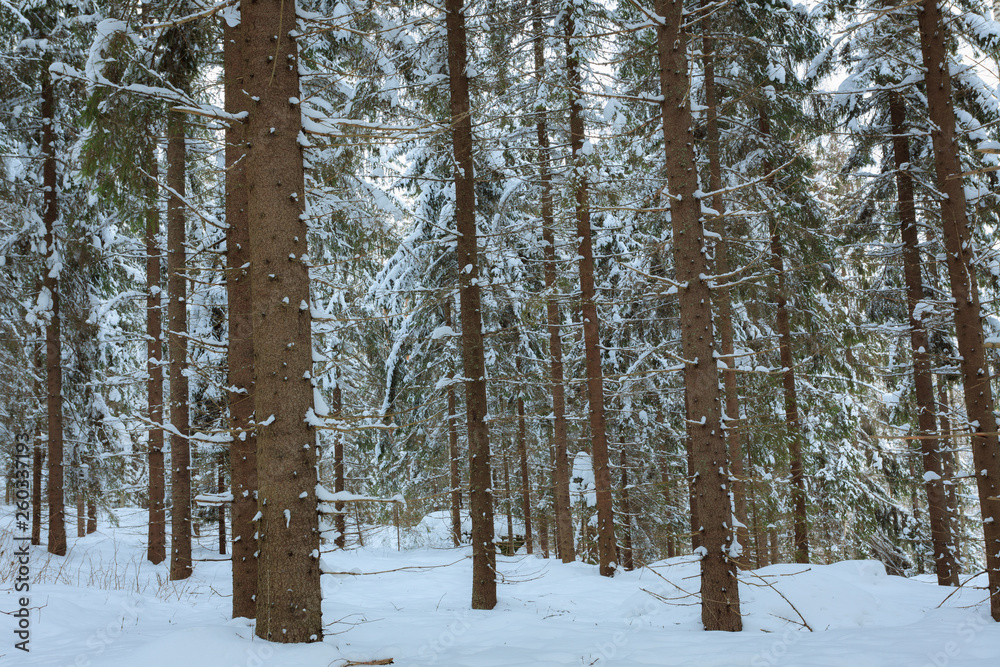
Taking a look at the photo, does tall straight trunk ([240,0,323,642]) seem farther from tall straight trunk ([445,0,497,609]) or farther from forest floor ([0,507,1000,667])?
tall straight trunk ([445,0,497,609])

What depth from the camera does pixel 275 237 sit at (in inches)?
167

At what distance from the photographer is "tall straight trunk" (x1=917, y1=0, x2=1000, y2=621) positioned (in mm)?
6770

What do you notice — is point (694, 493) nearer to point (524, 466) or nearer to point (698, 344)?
point (698, 344)

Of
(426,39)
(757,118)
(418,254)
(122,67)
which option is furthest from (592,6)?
(122,67)

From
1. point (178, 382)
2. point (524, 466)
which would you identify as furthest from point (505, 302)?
point (524, 466)

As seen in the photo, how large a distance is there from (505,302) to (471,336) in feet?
11.5

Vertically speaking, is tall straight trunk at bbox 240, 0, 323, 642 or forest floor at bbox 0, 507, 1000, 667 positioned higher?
tall straight trunk at bbox 240, 0, 323, 642

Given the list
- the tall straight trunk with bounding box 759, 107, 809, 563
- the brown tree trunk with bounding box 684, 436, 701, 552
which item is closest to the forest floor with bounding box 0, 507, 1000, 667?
the brown tree trunk with bounding box 684, 436, 701, 552

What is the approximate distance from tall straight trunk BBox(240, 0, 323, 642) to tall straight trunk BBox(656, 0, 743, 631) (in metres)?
3.75

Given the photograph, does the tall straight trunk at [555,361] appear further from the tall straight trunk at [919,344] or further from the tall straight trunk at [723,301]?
the tall straight trunk at [919,344]

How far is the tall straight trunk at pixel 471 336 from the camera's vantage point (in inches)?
303

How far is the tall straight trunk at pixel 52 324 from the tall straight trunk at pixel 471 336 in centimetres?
930

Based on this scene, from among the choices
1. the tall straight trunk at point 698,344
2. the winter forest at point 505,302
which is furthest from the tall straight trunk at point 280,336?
the tall straight trunk at point 698,344

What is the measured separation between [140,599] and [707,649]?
7270 mm
